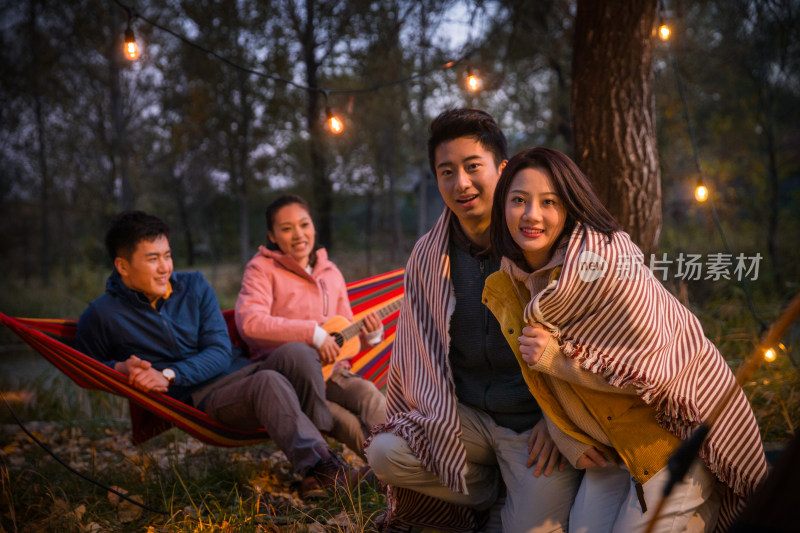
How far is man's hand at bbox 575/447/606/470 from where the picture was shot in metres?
1.73

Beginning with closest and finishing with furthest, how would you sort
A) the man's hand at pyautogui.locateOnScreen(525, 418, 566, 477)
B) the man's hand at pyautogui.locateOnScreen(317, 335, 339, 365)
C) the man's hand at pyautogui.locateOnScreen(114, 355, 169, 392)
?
1. the man's hand at pyautogui.locateOnScreen(525, 418, 566, 477)
2. the man's hand at pyautogui.locateOnScreen(114, 355, 169, 392)
3. the man's hand at pyautogui.locateOnScreen(317, 335, 339, 365)

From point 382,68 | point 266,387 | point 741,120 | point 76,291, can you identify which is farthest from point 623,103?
point 76,291

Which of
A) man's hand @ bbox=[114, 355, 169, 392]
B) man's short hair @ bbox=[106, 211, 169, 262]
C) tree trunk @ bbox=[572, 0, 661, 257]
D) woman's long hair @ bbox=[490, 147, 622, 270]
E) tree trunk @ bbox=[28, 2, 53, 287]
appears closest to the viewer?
woman's long hair @ bbox=[490, 147, 622, 270]

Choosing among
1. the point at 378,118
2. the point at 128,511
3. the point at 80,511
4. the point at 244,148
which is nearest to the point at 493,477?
the point at 128,511

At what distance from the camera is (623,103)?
292 centimetres

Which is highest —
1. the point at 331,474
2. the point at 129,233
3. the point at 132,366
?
the point at 129,233

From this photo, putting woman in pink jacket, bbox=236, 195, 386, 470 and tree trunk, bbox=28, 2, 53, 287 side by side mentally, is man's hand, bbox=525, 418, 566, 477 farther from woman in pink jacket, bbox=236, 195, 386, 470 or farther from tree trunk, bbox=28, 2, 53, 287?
tree trunk, bbox=28, 2, 53, 287

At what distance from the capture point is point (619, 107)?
2.92 meters

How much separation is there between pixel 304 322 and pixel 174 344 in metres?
0.53

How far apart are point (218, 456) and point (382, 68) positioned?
5.22 metres

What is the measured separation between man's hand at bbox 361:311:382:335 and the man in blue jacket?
565 millimetres

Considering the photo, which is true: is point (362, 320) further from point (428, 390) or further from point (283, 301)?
point (428, 390)

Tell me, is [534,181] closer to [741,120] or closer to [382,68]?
[382,68]

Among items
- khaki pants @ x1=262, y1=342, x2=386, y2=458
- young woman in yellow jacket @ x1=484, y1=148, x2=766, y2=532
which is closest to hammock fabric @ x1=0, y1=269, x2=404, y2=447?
khaki pants @ x1=262, y1=342, x2=386, y2=458
